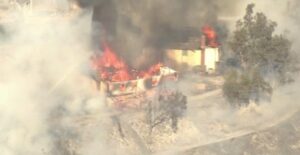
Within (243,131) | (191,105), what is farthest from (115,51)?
(243,131)

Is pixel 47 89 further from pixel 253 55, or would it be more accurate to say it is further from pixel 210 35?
pixel 210 35

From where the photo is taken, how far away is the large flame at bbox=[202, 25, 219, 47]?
4276 cm

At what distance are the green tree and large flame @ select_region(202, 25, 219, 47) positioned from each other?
728cm

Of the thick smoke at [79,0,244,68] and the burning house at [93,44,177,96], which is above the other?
the thick smoke at [79,0,244,68]

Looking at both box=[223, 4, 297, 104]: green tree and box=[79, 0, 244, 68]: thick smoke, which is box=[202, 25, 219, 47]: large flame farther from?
box=[223, 4, 297, 104]: green tree

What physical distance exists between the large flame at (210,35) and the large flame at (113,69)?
6.69 m

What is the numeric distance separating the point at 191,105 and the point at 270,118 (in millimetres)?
4569

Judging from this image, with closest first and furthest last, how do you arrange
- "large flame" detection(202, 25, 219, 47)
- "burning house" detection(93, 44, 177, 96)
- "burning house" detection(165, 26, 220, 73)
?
"burning house" detection(93, 44, 177, 96) < "burning house" detection(165, 26, 220, 73) < "large flame" detection(202, 25, 219, 47)

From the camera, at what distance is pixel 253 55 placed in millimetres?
34625

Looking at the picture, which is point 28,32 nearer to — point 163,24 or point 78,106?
point 78,106

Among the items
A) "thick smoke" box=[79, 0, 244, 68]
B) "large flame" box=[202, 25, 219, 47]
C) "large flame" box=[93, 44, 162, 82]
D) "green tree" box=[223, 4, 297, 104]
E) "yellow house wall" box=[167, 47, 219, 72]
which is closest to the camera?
"green tree" box=[223, 4, 297, 104]

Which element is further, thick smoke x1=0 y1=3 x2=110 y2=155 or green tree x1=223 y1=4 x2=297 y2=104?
green tree x1=223 y1=4 x2=297 y2=104

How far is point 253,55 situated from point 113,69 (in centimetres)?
820

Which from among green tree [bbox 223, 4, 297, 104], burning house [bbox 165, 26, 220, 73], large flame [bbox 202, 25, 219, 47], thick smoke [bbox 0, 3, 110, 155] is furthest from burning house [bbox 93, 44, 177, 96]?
large flame [bbox 202, 25, 219, 47]
